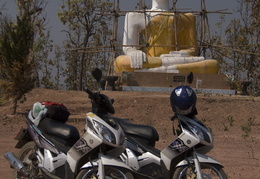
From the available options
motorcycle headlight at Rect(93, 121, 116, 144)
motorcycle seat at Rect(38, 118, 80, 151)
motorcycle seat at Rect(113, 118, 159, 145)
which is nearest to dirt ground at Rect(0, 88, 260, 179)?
motorcycle seat at Rect(38, 118, 80, 151)

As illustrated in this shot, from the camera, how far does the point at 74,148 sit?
4.84 metres

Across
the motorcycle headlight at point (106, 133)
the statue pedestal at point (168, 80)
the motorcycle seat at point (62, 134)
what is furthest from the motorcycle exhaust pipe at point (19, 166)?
the statue pedestal at point (168, 80)

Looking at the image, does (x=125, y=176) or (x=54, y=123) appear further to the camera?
(x=54, y=123)

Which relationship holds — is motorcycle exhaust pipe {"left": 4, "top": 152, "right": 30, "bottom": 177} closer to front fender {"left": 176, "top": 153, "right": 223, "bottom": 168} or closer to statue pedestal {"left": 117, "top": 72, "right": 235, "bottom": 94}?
front fender {"left": 176, "top": 153, "right": 223, "bottom": 168}

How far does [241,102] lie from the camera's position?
15.0 m

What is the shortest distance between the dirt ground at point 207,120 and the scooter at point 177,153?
1.73 m

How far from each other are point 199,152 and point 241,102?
10480 mm

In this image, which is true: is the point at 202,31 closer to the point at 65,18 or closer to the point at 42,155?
the point at 65,18

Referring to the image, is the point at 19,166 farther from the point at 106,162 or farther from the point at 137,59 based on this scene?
Result: the point at 137,59

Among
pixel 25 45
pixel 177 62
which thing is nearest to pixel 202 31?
pixel 177 62

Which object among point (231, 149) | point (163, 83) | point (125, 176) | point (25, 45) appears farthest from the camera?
point (163, 83)

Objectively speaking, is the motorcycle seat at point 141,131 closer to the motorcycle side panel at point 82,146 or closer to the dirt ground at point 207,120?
the motorcycle side panel at point 82,146

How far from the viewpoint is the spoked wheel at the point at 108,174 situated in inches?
183

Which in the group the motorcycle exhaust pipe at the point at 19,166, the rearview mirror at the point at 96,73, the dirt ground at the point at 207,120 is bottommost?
the dirt ground at the point at 207,120
